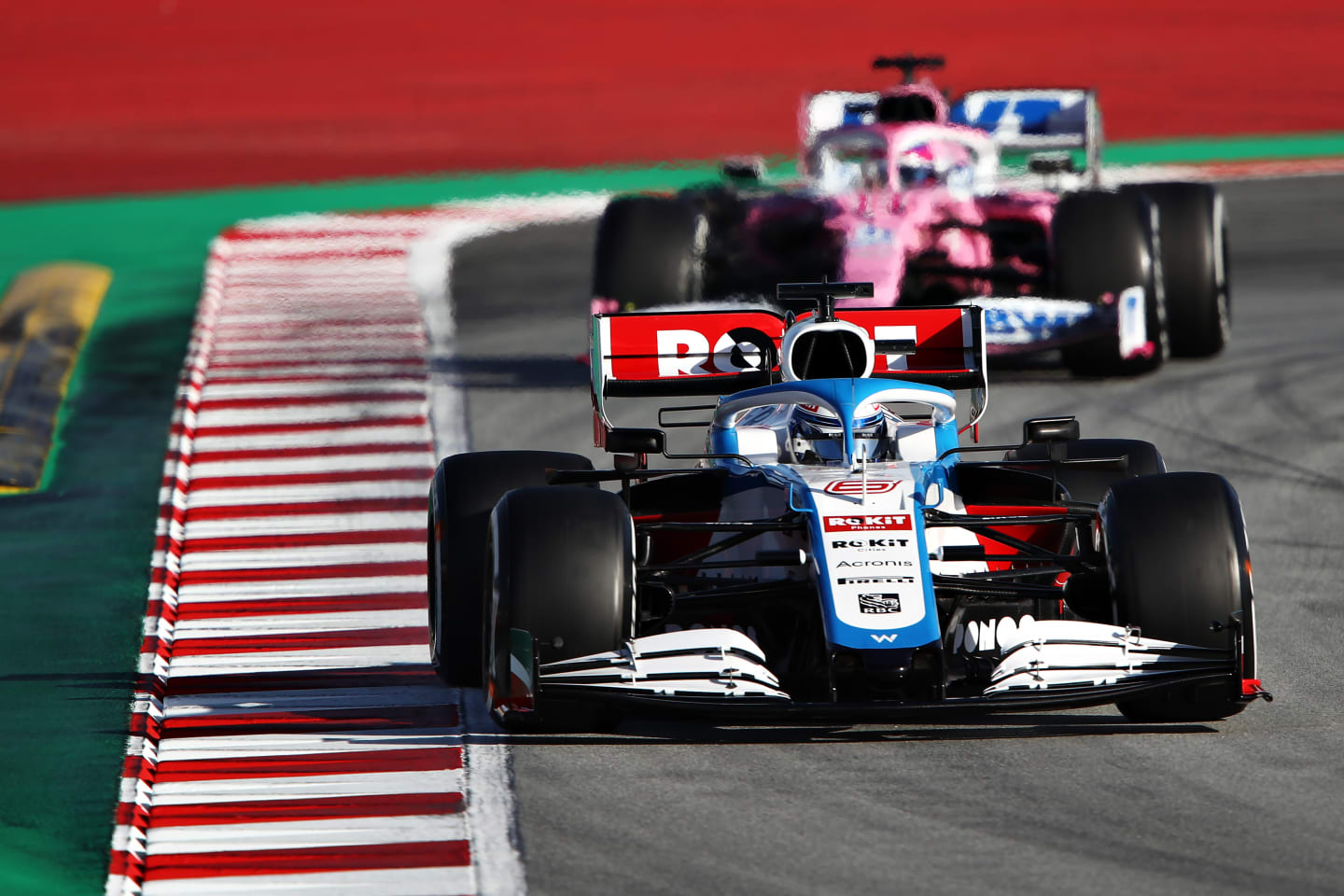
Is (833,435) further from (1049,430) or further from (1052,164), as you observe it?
(1052,164)

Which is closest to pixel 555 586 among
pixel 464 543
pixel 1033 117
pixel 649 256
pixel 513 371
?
pixel 464 543

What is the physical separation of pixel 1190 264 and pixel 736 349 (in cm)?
808

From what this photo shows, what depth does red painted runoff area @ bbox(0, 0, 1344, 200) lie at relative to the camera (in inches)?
1368

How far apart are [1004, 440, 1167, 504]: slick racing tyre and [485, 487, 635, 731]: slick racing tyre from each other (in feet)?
8.18

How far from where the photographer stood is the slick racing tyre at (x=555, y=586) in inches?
348

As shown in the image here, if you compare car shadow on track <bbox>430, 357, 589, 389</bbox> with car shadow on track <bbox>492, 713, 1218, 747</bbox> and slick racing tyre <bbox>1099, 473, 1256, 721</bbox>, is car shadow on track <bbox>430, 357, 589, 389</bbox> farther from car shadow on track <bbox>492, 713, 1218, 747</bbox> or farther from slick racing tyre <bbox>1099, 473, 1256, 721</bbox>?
slick racing tyre <bbox>1099, 473, 1256, 721</bbox>

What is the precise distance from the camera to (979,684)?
8867mm

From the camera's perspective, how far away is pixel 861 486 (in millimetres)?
9453

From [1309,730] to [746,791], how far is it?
7.68 ft

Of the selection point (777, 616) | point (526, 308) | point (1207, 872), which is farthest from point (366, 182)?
point (1207, 872)

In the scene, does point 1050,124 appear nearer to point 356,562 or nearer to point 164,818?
point 356,562

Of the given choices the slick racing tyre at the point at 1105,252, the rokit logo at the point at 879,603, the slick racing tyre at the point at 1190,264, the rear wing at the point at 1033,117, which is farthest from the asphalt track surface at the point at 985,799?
the rear wing at the point at 1033,117

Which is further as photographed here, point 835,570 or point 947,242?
point 947,242

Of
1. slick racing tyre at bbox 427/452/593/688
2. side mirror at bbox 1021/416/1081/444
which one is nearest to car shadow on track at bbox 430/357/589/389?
slick racing tyre at bbox 427/452/593/688
